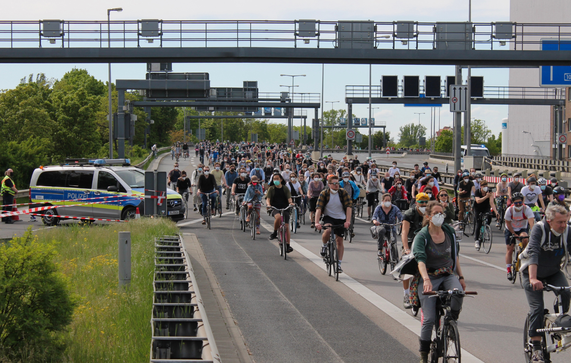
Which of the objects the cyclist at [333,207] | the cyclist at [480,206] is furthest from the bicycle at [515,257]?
the cyclist at [480,206]

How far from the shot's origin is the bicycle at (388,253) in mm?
12578

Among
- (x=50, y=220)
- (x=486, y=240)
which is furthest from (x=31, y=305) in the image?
(x=50, y=220)

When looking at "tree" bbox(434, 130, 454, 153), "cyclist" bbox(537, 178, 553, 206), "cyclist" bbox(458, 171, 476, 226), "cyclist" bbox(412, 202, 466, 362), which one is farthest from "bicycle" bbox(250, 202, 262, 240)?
"tree" bbox(434, 130, 454, 153)

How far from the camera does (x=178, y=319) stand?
6141 millimetres

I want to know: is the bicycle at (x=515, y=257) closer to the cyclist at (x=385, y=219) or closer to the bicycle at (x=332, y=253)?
the cyclist at (x=385, y=219)

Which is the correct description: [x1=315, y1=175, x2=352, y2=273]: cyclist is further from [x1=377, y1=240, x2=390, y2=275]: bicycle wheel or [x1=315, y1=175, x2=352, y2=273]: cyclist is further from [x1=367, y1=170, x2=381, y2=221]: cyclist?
[x1=367, y1=170, x2=381, y2=221]: cyclist

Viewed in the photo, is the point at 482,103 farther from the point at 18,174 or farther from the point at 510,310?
the point at 510,310

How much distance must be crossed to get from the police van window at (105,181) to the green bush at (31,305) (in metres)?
14.9

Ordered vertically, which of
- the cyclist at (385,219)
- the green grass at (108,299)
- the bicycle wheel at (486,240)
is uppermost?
the cyclist at (385,219)

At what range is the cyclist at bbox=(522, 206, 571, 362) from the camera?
6668 mm

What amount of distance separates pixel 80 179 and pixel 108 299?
44.1 ft

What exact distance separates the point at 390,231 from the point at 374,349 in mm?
5431

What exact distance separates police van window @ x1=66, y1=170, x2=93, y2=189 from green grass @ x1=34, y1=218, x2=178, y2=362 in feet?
20.4

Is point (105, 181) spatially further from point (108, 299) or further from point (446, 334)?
point (446, 334)
